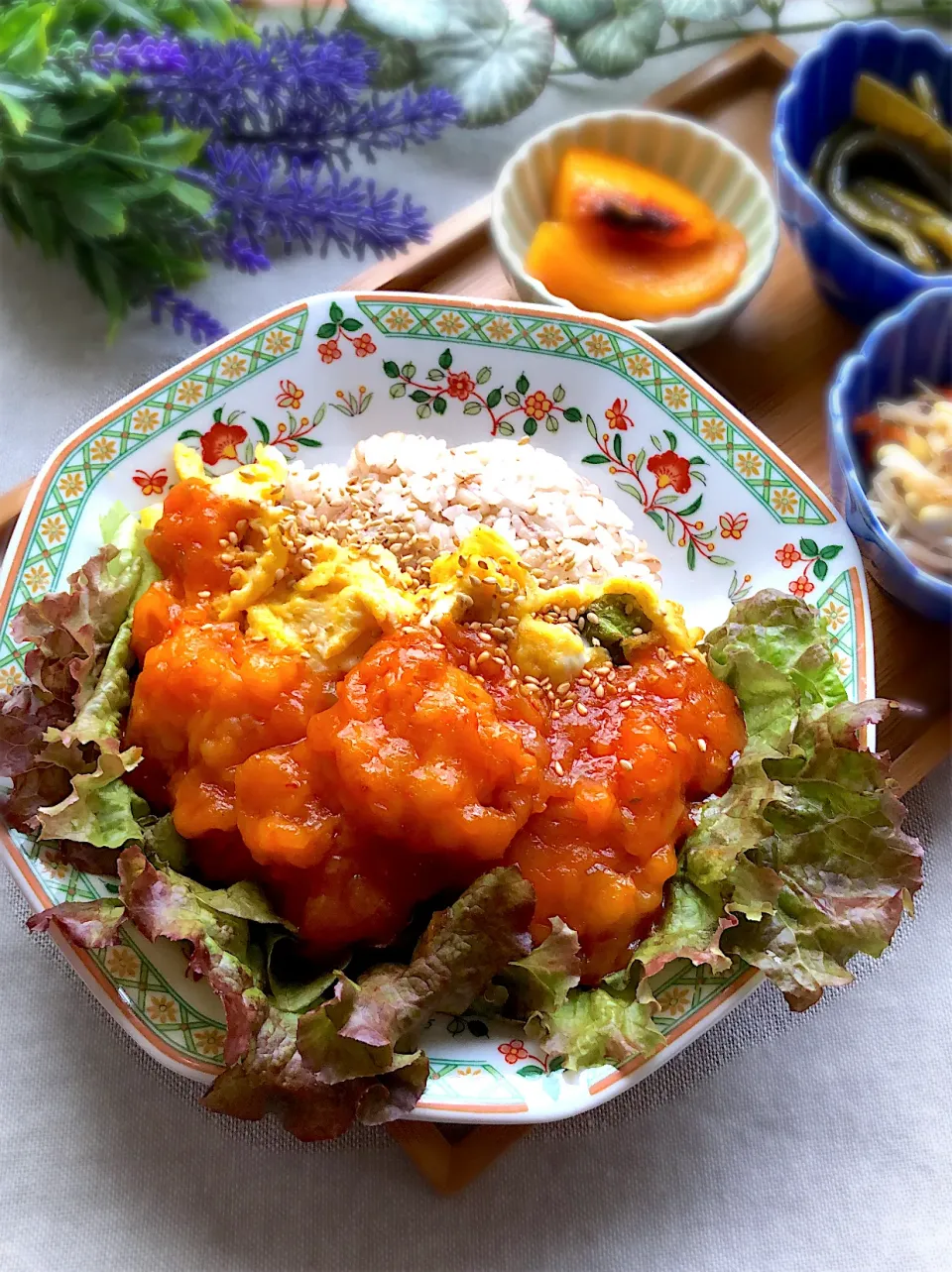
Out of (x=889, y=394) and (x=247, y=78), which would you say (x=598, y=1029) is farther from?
(x=247, y=78)

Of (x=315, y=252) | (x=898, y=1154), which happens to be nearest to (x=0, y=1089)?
(x=898, y=1154)

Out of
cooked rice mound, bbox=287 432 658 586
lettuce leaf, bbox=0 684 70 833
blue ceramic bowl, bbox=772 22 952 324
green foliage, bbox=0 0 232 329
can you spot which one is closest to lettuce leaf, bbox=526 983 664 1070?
cooked rice mound, bbox=287 432 658 586

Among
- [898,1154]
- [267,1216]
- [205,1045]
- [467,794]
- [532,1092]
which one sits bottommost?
[898,1154]

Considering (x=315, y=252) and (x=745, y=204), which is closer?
(x=745, y=204)

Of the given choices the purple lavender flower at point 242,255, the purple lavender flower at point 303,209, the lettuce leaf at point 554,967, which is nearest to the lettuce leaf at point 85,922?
the lettuce leaf at point 554,967

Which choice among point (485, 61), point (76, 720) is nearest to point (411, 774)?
point (76, 720)

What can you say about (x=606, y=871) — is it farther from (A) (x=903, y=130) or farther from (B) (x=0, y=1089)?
(A) (x=903, y=130)

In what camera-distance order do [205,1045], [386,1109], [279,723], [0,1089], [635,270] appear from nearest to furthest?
1. [386,1109]
2. [205,1045]
3. [279,723]
4. [0,1089]
5. [635,270]
